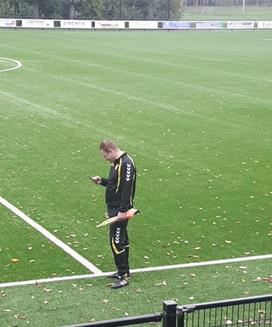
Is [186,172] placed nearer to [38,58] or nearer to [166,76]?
[166,76]

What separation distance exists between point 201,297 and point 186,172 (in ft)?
23.9

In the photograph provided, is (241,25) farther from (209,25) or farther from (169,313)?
(169,313)

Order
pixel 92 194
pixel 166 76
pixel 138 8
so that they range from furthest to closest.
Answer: pixel 138 8
pixel 166 76
pixel 92 194

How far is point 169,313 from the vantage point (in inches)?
201

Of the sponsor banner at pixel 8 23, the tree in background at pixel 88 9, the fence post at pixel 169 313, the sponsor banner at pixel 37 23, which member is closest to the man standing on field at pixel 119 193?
the fence post at pixel 169 313

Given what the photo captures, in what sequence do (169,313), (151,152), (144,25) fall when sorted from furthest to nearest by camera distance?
(144,25), (151,152), (169,313)

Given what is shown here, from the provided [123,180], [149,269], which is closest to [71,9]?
[149,269]

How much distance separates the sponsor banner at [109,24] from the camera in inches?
3083

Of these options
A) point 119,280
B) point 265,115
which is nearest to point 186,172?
point 119,280

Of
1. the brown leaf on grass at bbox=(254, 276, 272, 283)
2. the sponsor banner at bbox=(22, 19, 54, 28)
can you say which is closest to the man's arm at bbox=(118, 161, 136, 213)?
the brown leaf on grass at bbox=(254, 276, 272, 283)

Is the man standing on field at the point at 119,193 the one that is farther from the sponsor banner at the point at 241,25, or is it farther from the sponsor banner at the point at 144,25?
the sponsor banner at the point at 241,25

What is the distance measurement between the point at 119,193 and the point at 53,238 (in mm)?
2758

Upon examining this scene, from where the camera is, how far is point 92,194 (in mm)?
14391

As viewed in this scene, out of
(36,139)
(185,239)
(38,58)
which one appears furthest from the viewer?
(38,58)
